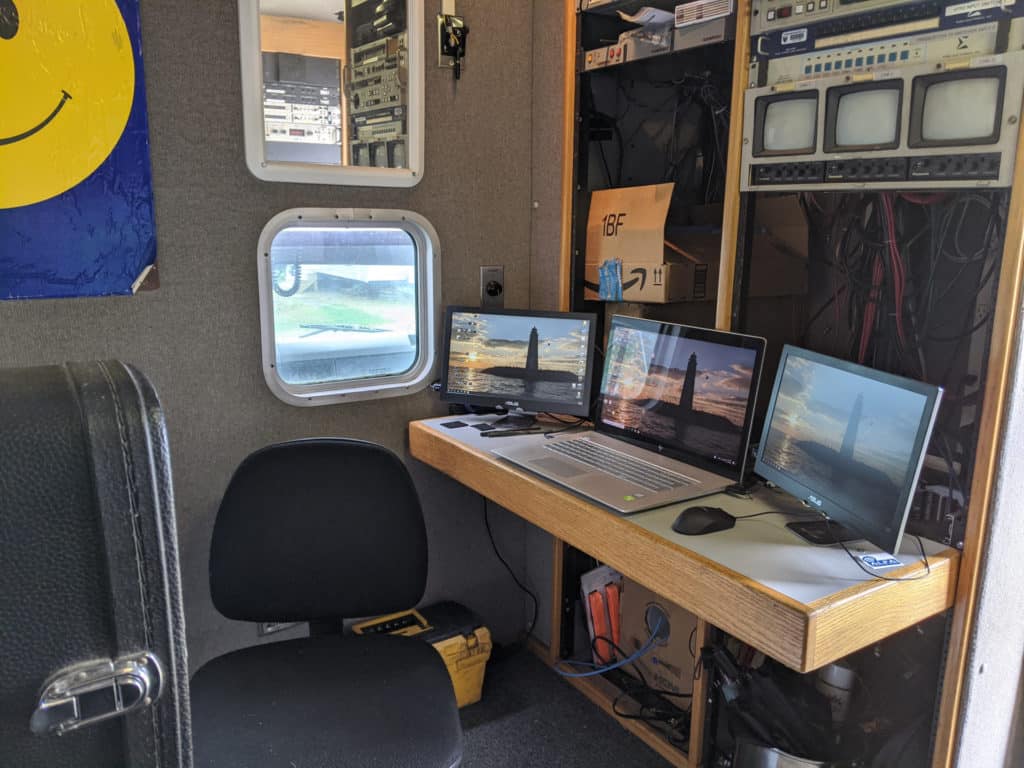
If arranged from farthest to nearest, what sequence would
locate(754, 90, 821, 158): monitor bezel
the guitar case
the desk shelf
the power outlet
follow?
the power outlet → the desk shelf → locate(754, 90, 821, 158): monitor bezel → the guitar case

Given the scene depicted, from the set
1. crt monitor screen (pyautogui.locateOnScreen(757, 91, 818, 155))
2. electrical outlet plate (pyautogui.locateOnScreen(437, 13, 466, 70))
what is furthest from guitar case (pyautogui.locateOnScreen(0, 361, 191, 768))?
electrical outlet plate (pyautogui.locateOnScreen(437, 13, 466, 70))

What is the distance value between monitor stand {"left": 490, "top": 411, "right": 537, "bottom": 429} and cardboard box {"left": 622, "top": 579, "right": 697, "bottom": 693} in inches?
22.8

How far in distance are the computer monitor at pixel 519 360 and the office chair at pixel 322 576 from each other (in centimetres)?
71

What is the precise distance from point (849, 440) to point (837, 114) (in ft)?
2.28

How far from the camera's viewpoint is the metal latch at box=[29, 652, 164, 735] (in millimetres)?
443

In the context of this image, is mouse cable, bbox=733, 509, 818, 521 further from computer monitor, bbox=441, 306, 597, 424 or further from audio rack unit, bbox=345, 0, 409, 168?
audio rack unit, bbox=345, 0, 409, 168

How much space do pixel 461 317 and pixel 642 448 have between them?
2.34ft

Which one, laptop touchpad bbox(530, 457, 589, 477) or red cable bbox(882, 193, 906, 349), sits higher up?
red cable bbox(882, 193, 906, 349)

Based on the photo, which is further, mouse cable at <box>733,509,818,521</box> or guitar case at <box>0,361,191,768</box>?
mouse cable at <box>733,509,818,521</box>

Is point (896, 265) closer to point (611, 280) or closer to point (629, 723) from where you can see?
point (611, 280)

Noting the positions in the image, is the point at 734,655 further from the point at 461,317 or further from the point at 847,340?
the point at 461,317

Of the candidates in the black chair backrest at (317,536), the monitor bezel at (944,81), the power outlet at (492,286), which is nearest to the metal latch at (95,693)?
the black chair backrest at (317,536)

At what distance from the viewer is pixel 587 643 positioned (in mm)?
2635

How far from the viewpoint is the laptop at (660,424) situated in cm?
182
